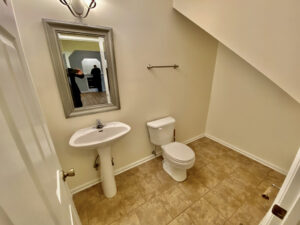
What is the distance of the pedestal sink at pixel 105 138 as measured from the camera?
50.9 inches

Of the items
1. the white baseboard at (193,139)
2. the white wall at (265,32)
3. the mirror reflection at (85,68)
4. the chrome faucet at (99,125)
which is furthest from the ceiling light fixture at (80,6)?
the white baseboard at (193,139)

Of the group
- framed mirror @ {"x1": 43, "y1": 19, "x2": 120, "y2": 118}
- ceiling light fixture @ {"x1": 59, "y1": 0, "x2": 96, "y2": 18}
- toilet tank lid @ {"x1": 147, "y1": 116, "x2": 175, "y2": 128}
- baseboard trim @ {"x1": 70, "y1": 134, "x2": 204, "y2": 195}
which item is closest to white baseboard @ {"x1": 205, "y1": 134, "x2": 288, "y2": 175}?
baseboard trim @ {"x1": 70, "y1": 134, "x2": 204, "y2": 195}

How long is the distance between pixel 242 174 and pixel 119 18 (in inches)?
97.0

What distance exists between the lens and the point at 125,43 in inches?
55.5

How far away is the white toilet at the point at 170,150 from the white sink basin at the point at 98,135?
1.59 feet

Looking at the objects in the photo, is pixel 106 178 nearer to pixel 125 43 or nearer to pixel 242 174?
pixel 125 43

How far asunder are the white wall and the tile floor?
115 centimetres

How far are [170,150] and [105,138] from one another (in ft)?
2.76

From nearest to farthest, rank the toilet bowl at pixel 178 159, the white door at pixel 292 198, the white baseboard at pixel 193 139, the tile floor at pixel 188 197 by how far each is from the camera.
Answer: the white door at pixel 292 198 → the tile floor at pixel 188 197 → the toilet bowl at pixel 178 159 → the white baseboard at pixel 193 139

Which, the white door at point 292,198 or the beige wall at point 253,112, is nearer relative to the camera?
the white door at point 292,198

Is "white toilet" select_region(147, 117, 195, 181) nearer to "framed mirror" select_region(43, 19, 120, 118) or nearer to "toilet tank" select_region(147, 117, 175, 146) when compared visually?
"toilet tank" select_region(147, 117, 175, 146)

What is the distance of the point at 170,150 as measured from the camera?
169 cm

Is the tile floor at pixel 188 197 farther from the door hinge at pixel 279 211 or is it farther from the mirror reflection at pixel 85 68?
the mirror reflection at pixel 85 68

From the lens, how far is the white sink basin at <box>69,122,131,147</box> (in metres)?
1.21
